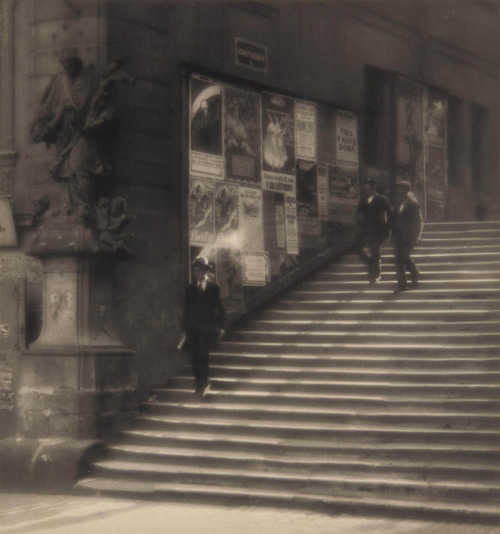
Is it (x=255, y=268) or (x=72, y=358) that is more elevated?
(x=255, y=268)

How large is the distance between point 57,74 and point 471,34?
13125 mm

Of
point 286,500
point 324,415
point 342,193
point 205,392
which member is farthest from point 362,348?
point 342,193

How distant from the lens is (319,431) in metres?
14.5

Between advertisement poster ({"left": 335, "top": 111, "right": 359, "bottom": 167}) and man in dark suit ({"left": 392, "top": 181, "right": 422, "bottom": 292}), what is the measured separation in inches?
111

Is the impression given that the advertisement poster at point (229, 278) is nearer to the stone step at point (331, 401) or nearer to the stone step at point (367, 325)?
the stone step at point (367, 325)

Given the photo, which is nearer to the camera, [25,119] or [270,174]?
[25,119]

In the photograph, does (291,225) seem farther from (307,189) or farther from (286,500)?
(286,500)

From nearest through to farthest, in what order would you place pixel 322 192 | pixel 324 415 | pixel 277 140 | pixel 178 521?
pixel 178 521 → pixel 324 415 → pixel 277 140 → pixel 322 192

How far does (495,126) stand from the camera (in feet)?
92.7

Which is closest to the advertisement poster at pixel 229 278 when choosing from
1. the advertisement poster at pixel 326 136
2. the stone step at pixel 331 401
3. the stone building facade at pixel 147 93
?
the stone building facade at pixel 147 93

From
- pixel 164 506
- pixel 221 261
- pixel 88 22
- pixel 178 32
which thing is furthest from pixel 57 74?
pixel 164 506

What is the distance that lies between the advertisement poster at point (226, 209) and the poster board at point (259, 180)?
0.01 metres

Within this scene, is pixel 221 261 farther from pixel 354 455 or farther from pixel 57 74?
pixel 354 455

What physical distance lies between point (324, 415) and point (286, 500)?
1.76m
